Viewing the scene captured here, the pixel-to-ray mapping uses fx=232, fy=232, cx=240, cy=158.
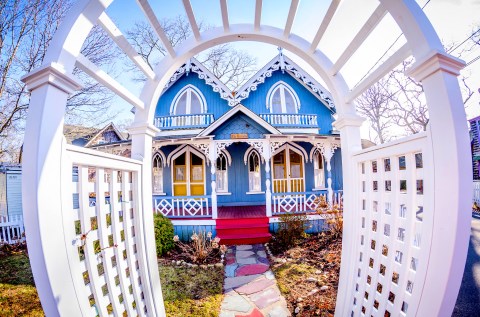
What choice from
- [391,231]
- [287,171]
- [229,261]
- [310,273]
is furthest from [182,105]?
[391,231]

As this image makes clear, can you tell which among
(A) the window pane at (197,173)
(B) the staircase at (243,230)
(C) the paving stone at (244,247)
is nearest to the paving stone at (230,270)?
(C) the paving stone at (244,247)

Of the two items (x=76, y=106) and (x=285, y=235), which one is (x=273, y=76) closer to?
(x=285, y=235)

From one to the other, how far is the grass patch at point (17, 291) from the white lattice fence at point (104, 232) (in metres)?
2.67

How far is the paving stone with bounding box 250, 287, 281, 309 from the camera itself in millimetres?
3562

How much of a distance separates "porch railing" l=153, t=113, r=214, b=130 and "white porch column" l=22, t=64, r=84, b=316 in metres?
9.26

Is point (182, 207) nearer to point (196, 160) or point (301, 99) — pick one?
point (196, 160)

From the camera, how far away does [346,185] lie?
2.31 meters

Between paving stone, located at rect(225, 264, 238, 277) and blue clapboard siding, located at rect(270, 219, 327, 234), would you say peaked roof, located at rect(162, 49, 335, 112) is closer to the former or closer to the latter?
blue clapboard siding, located at rect(270, 219, 327, 234)

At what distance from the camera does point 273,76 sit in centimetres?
1128

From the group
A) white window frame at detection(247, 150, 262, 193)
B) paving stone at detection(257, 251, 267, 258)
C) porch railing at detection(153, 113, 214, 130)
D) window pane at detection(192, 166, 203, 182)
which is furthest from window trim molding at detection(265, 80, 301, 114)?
paving stone at detection(257, 251, 267, 258)

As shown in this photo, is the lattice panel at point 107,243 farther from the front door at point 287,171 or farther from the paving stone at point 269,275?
A: the front door at point 287,171

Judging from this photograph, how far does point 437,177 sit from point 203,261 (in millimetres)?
5282

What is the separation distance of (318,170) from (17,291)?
414 inches

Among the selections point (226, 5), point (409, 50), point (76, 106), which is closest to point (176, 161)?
point (76, 106)
